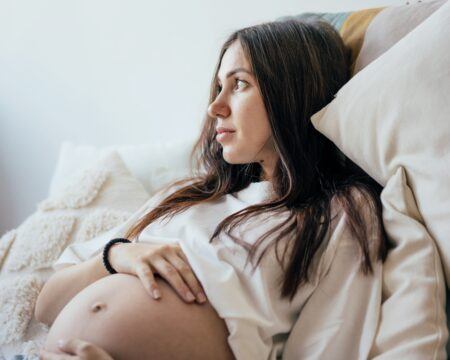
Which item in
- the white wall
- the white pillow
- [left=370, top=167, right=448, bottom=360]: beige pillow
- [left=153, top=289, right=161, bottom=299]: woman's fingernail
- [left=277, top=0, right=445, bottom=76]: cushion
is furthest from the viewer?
the white wall

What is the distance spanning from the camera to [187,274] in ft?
2.80

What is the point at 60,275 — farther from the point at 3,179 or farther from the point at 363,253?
the point at 3,179

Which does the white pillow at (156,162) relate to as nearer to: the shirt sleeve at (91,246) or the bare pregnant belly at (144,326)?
the shirt sleeve at (91,246)

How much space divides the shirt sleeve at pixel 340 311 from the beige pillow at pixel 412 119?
13 centimetres

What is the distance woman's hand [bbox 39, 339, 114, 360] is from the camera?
75 cm

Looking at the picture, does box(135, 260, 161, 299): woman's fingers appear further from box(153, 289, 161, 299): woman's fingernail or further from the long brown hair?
the long brown hair

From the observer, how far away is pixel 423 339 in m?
0.71

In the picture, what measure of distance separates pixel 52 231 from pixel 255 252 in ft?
1.99

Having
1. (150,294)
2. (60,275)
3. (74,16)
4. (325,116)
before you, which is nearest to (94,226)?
(60,275)

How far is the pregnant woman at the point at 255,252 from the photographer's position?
790mm

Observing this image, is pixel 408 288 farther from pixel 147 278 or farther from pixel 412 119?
pixel 147 278

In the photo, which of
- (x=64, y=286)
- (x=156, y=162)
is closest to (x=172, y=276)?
(x=64, y=286)

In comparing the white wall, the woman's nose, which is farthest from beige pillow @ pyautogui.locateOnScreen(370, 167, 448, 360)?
the white wall

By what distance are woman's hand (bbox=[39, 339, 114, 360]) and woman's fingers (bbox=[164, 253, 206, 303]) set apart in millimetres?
176
